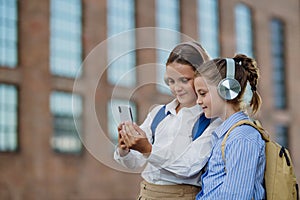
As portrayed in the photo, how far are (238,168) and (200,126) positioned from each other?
0.46m

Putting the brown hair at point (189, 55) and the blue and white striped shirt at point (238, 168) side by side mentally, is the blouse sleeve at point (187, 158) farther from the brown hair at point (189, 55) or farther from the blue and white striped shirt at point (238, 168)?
the brown hair at point (189, 55)

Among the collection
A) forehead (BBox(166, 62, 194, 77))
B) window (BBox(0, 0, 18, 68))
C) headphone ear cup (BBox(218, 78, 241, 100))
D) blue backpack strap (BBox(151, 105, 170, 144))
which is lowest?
blue backpack strap (BBox(151, 105, 170, 144))

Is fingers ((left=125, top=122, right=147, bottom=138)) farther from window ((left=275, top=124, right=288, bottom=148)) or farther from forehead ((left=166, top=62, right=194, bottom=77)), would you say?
window ((left=275, top=124, right=288, bottom=148))

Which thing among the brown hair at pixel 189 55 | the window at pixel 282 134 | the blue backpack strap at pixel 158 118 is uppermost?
the window at pixel 282 134

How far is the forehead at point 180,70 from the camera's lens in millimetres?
3428

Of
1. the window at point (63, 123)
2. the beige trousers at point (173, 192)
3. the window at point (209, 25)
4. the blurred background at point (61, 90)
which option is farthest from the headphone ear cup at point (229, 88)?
the window at point (209, 25)

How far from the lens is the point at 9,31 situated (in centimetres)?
2516

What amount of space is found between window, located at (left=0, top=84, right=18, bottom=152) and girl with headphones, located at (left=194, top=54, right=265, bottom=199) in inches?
851

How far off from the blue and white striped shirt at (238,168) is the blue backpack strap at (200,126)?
0.21 meters

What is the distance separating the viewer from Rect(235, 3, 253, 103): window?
3516 cm

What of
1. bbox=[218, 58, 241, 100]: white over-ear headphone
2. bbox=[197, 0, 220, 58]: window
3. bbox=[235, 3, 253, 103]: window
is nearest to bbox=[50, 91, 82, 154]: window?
bbox=[197, 0, 220, 58]: window

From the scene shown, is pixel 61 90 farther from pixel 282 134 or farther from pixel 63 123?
pixel 282 134

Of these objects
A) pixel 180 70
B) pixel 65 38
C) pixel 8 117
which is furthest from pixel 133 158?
pixel 65 38

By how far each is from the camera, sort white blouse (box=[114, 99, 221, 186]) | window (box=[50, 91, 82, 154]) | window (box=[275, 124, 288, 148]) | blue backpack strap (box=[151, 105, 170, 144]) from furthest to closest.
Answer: window (box=[275, 124, 288, 148]) < window (box=[50, 91, 82, 154]) < blue backpack strap (box=[151, 105, 170, 144]) < white blouse (box=[114, 99, 221, 186])
